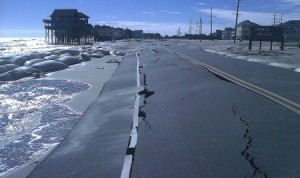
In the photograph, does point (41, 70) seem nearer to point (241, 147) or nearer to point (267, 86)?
Result: point (267, 86)

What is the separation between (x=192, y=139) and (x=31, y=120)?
4976mm

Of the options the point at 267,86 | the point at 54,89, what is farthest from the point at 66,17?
the point at 267,86

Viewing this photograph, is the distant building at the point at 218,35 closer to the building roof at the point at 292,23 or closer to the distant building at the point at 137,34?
the building roof at the point at 292,23

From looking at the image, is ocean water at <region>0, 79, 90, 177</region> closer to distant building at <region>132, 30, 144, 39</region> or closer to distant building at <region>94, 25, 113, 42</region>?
distant building at <region>94, 25, 113, 42</region>

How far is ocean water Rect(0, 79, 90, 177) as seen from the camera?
627 centimetres

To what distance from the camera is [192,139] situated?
516 cm

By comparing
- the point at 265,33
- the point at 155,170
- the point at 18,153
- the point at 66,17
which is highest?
the point at 66,17

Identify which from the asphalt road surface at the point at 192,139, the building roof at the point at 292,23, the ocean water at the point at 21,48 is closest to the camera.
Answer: the asphalt road surface at the point at 192,139

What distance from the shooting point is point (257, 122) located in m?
5.92

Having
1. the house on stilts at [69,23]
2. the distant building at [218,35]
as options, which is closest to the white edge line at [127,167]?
the house on stilts at [69,23]

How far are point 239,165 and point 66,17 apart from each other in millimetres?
78846

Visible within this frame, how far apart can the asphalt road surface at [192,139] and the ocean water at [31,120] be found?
0.52 m

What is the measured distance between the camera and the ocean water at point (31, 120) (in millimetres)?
6266

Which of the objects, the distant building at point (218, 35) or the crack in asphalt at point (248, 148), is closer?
the crack in asphalt at point (248, 148)
